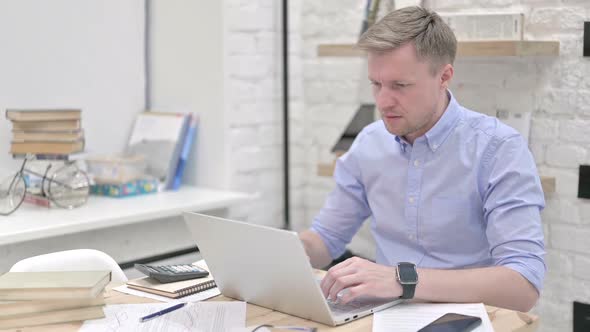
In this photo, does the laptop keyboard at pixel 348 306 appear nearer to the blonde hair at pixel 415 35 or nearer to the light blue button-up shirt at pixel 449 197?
the light blue button-up shirt at pixel 449 197

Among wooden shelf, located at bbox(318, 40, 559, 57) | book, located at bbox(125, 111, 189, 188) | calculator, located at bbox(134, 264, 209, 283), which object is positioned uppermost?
→ wooden shelf, located at bbox(318, 40, 559, 57)

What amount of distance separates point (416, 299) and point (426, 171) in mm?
447

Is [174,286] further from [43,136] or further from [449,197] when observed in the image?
[43,136]

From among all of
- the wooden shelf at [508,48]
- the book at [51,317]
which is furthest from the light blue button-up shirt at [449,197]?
the book at [51,317]

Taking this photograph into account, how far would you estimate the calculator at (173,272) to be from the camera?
1804 millimetres

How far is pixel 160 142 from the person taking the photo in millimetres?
3035

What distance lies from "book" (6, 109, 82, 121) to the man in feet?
3.27

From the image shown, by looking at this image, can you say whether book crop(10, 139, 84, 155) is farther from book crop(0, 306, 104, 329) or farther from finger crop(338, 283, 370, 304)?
finger crop(338, 283, 370, 304)

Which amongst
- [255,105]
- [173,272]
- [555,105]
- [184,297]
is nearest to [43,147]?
[255,105]

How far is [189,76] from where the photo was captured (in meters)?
3.05

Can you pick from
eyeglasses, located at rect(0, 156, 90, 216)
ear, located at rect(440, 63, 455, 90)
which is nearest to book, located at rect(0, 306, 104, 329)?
ear, located at rect(440, 63, 455, 90)

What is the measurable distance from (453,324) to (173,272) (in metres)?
0.67

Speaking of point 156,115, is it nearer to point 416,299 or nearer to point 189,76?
point 189,76

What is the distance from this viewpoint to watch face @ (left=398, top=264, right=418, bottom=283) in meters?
1.60
